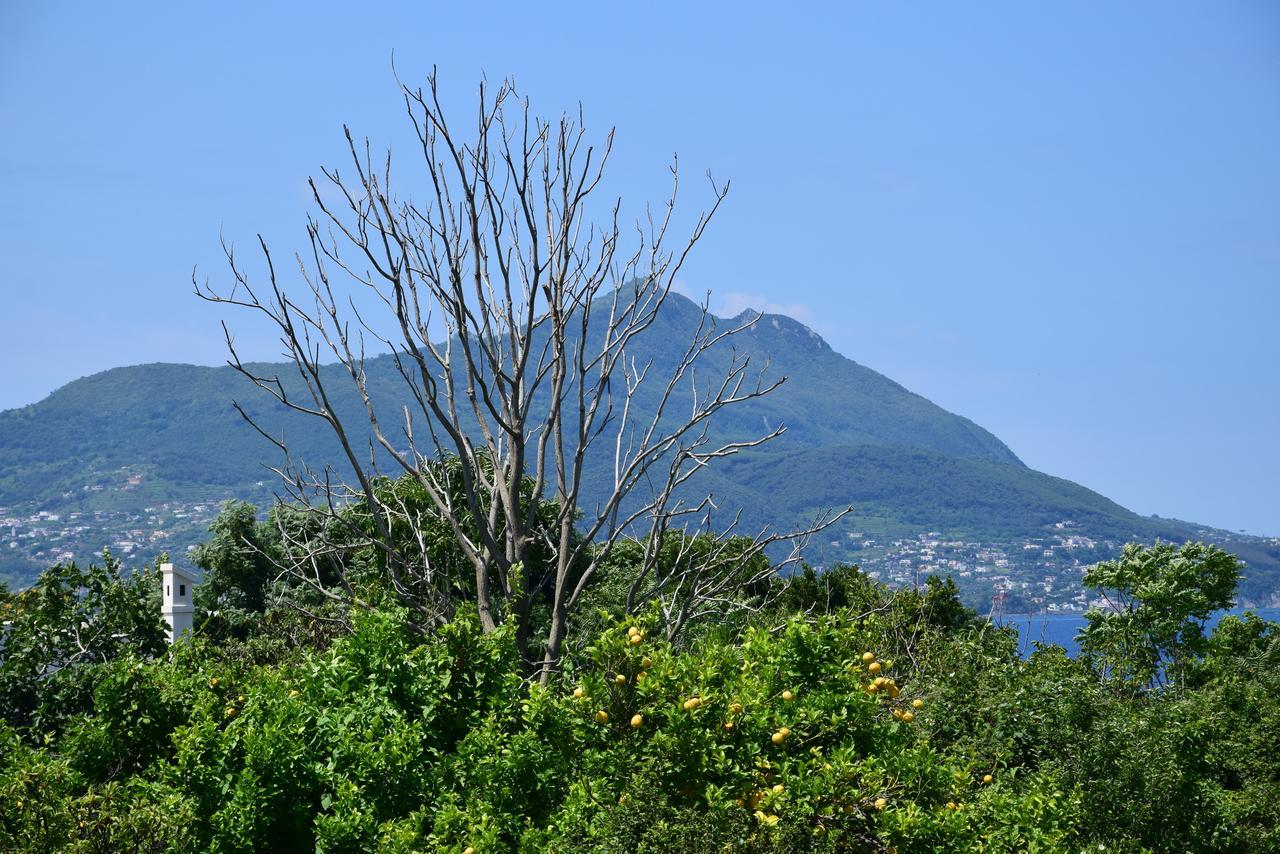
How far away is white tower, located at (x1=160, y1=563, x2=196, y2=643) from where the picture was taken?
29742 millimetres

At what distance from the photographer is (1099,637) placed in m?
20.5

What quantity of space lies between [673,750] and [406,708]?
5.23 feet

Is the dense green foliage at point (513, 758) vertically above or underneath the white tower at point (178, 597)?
above

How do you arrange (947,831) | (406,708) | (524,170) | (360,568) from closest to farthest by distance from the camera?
(947,831), (406,708), (524,170), (360,568)

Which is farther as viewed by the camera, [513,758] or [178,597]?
[178,597]

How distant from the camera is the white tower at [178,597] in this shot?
29.7m

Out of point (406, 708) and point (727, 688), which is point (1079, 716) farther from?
point (406, 708)

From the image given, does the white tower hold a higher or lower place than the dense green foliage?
lower

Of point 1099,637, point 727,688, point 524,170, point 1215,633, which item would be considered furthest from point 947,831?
point 1215,633

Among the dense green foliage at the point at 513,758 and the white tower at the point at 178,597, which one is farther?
the white tower at the point at 178,597

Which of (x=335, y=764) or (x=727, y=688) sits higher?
(x=727, y=688)

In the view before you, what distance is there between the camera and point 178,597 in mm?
31062

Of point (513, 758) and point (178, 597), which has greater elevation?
point (513, 758)

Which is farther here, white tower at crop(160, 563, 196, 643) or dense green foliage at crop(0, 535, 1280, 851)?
white tower at crop(160, 563, 196, 643)
